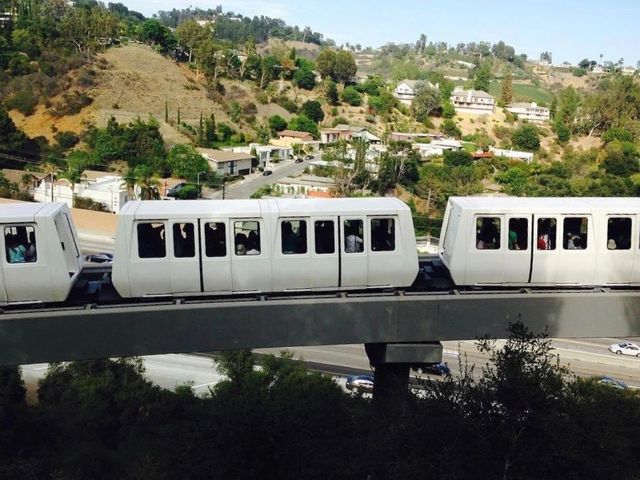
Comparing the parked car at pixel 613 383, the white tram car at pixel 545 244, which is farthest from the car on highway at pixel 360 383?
the white tram car at pixel 545 244

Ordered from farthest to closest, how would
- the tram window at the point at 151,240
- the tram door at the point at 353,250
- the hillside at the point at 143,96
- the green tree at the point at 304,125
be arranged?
the green tree at the point at 304,125, the hillside at the point at 143,96, the tram door at the point at 353,250, the tram window at the point at 151,240

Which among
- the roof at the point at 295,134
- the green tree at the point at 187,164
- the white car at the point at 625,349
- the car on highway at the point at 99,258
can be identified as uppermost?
the roof at the point at 295,134

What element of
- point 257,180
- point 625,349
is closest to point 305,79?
point 257,180

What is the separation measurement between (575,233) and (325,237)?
15.4 feet

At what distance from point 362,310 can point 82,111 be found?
2712 inches

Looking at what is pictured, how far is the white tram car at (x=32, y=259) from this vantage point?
31.9ft

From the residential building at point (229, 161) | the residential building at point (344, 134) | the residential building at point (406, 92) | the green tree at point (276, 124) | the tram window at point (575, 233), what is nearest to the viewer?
the tram window at point (575, 233)

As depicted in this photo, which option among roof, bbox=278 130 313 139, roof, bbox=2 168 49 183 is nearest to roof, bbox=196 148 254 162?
roof, bbox=278 130 313 139

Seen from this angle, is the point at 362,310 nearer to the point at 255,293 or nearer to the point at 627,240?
the point at 255,293

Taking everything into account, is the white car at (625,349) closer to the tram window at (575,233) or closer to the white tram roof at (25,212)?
the tram window at (575,233)

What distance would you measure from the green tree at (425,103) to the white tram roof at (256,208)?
286ft

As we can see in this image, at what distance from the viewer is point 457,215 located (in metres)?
11.4

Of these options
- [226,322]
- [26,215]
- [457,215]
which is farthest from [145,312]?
[457,215]

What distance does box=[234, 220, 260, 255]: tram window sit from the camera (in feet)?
34.1
